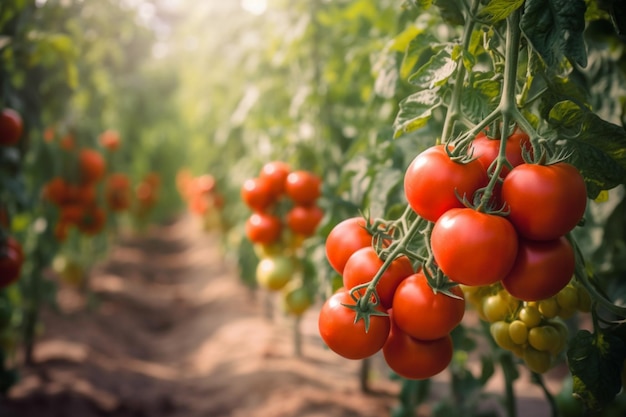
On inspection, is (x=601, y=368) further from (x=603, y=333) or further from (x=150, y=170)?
(x=150, y=170)

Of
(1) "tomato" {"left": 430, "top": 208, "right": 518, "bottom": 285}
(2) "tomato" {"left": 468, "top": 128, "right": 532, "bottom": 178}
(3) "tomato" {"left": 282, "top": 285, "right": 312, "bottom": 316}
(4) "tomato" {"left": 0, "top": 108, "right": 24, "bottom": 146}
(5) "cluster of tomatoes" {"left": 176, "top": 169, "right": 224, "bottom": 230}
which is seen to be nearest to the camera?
(1) "tomato" {"left": 430, "top": 208, "right": 518, "bottom": 285}

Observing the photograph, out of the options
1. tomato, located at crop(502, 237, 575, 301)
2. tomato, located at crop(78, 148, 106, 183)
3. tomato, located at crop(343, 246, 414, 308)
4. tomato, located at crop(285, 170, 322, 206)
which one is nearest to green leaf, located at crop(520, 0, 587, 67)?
tomato, located at crop(502, 237, 575, 301)

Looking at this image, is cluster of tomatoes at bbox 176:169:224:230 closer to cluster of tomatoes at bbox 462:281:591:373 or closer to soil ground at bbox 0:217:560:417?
soil ground at bbox 0:217:560:417

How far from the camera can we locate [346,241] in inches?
35.4

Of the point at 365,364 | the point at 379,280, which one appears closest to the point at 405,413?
the point at 365,364

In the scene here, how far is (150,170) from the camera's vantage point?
32.9 feet

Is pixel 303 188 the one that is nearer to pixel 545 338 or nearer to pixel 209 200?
pixel 545 338

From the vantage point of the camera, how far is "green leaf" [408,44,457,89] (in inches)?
34.7

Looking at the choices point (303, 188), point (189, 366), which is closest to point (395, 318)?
point (303, 188)

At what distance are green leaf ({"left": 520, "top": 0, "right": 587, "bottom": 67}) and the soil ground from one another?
2072 mm

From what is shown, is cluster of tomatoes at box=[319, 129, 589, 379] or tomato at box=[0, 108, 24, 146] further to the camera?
tomato at box=[0, 108, 24, 146]

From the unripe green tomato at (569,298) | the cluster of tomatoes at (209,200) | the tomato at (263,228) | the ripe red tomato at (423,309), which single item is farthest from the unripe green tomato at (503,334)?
the cluster of tomatoes at (209,200)

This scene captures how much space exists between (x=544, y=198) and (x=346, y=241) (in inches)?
13.9

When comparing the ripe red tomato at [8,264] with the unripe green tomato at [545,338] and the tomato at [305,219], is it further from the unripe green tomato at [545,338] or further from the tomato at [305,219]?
the unripe green tomato at [545,338]
